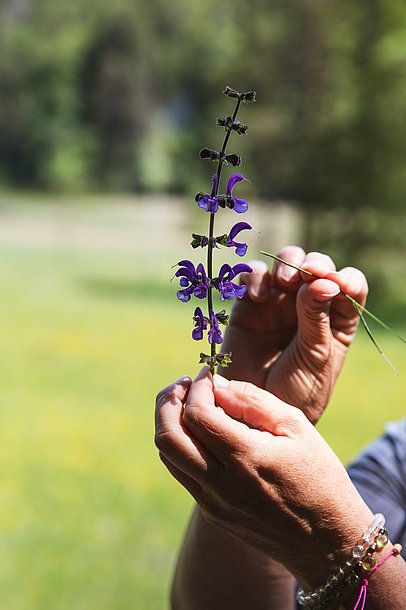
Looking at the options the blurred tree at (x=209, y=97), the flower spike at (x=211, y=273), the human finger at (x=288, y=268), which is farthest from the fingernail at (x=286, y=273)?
the blurred tree at (x=209, y=97)

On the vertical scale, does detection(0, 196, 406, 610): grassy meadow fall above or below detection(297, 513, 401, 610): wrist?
below

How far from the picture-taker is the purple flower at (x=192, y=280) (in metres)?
0.94

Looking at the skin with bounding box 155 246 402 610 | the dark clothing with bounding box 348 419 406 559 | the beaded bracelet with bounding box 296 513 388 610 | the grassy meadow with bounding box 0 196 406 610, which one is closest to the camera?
the beaded bracelet with bounding box 296 513 388 610

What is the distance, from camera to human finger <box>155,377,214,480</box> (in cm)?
89

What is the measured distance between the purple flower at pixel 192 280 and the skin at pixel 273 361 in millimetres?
172

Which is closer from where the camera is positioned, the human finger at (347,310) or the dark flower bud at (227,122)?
the dark flower bud at (227,122)

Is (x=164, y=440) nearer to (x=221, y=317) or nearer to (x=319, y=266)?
(x=221, y=317)

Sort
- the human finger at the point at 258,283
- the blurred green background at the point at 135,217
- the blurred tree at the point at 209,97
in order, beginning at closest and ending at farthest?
the human finger at the point at 258,283, the blurred green background at the point at 135,217, the blurred tree at the point at 209,97

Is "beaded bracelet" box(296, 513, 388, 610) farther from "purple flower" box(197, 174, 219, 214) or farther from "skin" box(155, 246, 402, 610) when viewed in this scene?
"purple flower" box(197, 174, 219, 214)

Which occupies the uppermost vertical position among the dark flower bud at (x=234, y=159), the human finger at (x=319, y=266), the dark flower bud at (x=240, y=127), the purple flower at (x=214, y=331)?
the dark flower bud at (x=240, y=127)

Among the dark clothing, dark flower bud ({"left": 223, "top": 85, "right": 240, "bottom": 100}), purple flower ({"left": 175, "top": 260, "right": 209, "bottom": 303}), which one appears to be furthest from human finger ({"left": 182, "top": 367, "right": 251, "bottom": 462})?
the dark clothing

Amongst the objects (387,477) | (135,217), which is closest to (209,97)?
(135,217)

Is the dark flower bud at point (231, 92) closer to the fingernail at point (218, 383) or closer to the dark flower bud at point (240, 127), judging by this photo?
the dark flower bud at point (240, 127)

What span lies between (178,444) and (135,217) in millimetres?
23407
